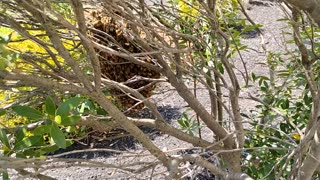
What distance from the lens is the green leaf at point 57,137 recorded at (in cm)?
90

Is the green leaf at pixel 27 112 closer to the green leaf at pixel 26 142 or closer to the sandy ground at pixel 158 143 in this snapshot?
the green leaf at pixel 26 142

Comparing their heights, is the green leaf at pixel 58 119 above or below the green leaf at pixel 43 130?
above

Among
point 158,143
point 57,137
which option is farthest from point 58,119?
point 158,143

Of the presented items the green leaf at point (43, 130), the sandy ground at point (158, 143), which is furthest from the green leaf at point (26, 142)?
the sandy ground at point (158, 143)

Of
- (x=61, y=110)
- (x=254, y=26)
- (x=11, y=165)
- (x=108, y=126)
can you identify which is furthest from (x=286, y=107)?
(x=11, y=165)

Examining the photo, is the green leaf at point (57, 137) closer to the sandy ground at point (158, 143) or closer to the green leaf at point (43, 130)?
the green leaf at point (43, 130)

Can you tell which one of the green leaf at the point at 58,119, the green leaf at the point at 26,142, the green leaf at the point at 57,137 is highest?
the green leaf at the point at 58,119

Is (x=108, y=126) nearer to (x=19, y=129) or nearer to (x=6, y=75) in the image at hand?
(x=19, y=129)

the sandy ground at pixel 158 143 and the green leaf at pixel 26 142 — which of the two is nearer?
the green leaf at pixel 26 142

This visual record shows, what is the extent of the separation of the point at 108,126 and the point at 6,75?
17.6 inches

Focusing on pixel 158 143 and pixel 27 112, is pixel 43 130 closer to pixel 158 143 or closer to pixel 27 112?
pixel 27 112

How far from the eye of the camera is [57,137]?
907mm

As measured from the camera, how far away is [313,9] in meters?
0.97

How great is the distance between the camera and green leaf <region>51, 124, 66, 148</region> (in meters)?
0.90
